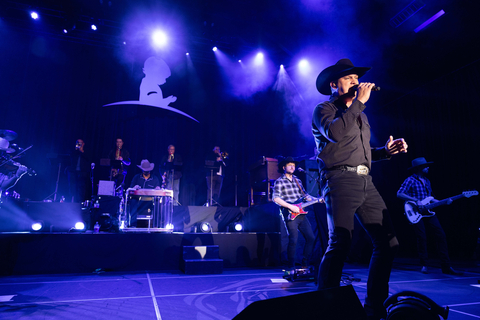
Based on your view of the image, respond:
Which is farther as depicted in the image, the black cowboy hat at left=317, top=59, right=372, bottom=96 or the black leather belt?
the black cowboy hat at left=317, top=59, right=372, bottom=96

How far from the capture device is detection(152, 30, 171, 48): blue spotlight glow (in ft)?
34.4

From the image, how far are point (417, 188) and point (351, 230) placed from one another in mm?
4617

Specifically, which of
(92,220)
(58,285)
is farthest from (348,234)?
(92,220)

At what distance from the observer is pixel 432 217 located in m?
5.39

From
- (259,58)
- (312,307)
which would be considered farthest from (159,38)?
(312,307)

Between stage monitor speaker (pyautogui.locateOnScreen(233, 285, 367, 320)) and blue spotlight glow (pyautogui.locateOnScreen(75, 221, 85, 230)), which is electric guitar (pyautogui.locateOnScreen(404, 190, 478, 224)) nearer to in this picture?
stage monitor speaker (pyautogui.locateOnScreen(233, 285, 367, 320))

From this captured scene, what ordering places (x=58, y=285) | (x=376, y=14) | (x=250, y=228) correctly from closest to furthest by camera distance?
(x=58, y=285), (x=376, y=14), (x=250, y=228)

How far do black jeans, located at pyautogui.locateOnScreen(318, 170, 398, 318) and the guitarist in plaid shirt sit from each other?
2.73 metres

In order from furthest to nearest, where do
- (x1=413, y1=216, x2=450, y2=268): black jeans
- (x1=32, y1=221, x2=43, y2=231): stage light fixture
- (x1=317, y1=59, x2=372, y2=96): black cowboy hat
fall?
(x1=32, y1=221, x2=43, y2=231): stage light fixture, (x1=413, y1=216, x2=450, y2=268): black jeans, (x1=317, y1=59, x2=372, y2=96): black cowboy hat

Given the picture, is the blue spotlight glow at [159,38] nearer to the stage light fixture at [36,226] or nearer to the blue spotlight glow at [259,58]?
the blue spotlight glow at [259,58]

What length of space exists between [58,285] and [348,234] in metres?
4.16

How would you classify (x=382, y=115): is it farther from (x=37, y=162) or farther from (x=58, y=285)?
(x=37, y=162)

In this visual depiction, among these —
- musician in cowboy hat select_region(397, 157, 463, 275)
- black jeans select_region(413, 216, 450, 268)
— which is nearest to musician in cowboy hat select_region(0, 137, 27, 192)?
musician in cowboy hat select_region(397, 157, 463, 275)

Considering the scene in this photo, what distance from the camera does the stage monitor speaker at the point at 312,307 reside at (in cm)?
108
